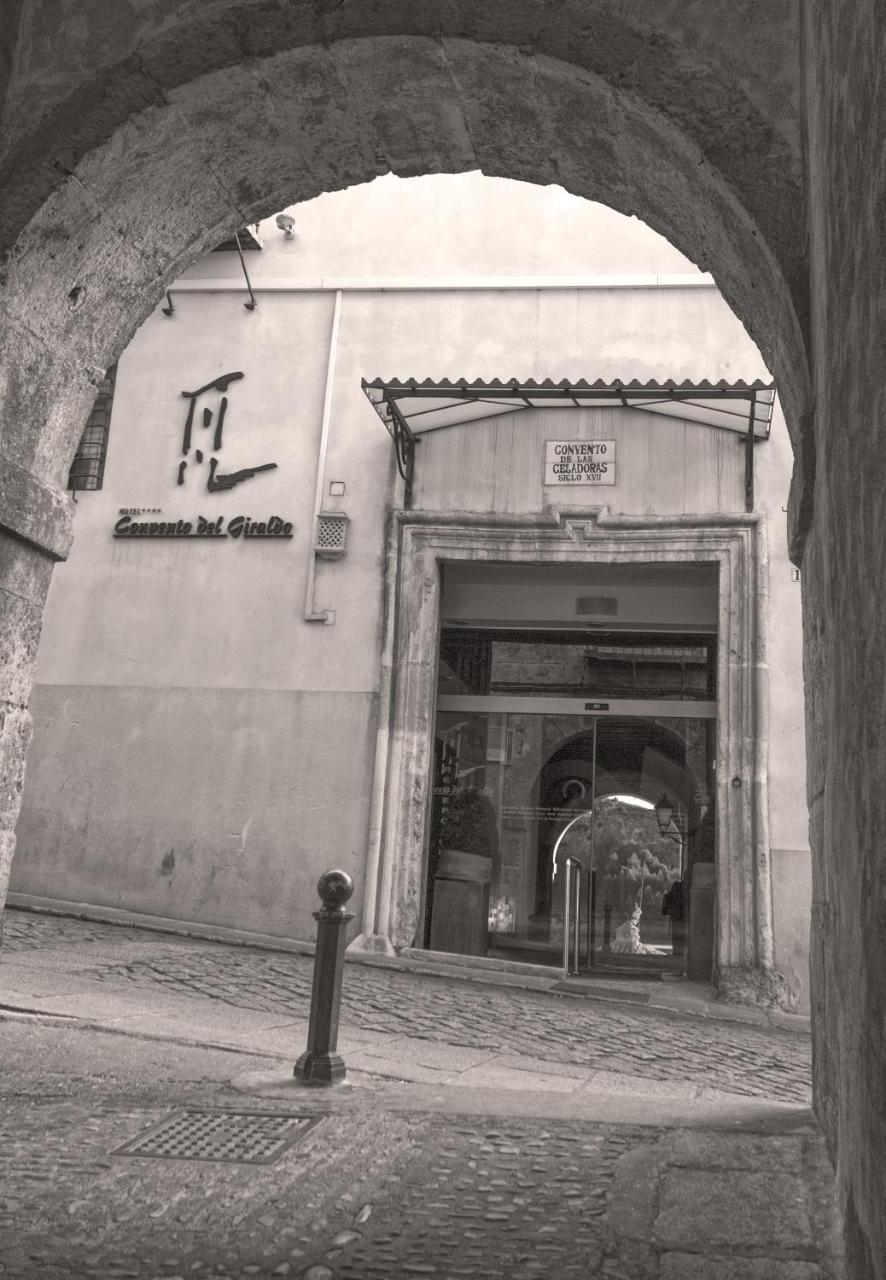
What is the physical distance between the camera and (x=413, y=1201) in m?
2.65

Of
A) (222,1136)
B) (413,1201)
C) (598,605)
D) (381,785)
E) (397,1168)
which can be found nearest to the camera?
(413,1201)

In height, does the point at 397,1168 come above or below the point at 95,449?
below

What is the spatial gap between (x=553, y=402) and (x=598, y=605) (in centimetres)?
193

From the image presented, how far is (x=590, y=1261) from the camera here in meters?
2.28

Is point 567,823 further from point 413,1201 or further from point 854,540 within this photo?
point 854,540

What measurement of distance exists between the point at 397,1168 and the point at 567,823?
745 centimetres

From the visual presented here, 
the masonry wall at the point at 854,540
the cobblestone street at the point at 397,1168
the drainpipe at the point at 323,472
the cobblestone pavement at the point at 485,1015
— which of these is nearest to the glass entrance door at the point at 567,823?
the drainpipe at the point at 323,472

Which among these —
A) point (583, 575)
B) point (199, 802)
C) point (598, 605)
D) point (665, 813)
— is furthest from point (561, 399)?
point (199, 802)

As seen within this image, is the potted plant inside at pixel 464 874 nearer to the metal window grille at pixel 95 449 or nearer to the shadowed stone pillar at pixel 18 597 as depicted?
the metal window grille at pixel 95 449

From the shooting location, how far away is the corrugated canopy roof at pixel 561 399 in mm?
8867

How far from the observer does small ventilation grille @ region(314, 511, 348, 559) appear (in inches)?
390

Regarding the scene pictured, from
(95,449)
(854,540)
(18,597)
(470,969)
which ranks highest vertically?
(95,449)

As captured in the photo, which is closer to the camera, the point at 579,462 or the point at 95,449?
the point at 579,462

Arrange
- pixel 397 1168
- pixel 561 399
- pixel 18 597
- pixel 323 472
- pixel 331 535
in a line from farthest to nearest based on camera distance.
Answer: pixel 323 472
pixel 331 535
pixel 561 399
pixel 18 597
pixel 397 1168
